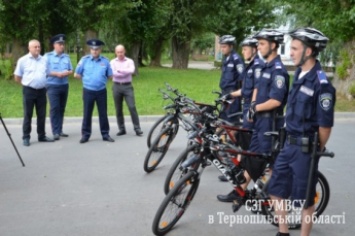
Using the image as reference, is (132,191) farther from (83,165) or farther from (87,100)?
(87,100)

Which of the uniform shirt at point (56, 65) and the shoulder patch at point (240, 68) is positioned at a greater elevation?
the shoulder patch at point (240, 68)

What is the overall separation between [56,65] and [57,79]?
280mm

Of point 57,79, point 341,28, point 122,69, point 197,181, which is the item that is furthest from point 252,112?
point 341,28

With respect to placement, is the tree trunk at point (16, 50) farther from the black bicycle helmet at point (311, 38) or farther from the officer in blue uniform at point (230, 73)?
the black bicycle helmet at point (311, 38)

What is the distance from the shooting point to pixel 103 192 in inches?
229

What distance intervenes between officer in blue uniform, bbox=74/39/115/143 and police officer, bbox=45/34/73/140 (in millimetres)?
331

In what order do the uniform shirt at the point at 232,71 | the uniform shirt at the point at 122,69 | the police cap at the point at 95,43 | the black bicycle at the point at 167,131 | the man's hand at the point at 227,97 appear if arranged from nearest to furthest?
the black bicycle at the point at 167,131
the man's hand at the point at 227,97
the uniform shirt at the point at 232,71
the police cap at the point at 95,43
the uniform shirt at the point at 122,69

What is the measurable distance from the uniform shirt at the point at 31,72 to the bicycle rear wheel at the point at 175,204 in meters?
4.81

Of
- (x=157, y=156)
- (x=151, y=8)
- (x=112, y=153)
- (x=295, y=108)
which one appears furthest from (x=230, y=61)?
(x=151, y=8)

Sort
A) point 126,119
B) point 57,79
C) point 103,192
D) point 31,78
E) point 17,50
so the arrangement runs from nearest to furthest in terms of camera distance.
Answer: point 103,192 → point 31,78 → point 57,79 → point 126,119 → point 17,50

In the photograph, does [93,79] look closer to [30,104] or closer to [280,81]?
[30,104]

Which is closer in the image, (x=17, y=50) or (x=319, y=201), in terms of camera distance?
(x=319, y=201)

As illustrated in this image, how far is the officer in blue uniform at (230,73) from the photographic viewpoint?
6.89m

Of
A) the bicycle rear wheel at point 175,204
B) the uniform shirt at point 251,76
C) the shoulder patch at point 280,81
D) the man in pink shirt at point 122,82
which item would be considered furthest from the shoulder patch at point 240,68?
the bicycle rear wheel at point 175,204
